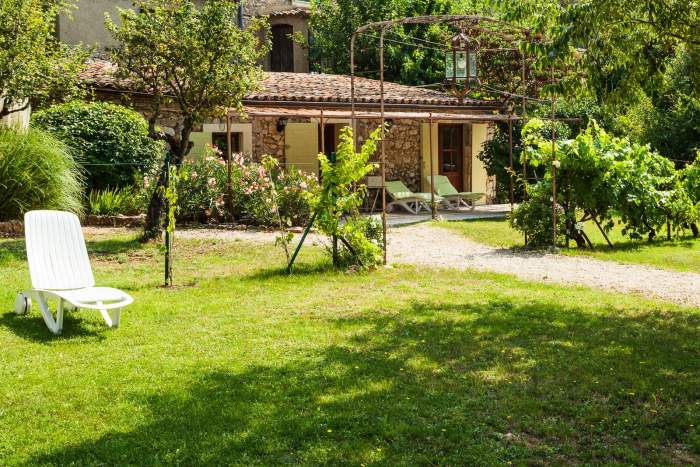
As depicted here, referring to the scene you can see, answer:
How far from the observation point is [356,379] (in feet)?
19.1

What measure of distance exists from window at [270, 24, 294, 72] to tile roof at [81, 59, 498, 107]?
19.1 feet

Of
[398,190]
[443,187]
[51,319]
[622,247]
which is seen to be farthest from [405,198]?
[51,319]

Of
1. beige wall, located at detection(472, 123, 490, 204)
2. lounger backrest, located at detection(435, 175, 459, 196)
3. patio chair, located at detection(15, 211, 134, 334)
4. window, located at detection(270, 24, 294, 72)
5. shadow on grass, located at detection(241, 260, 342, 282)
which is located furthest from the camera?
window, located at detection(270, 24, 294, 72)

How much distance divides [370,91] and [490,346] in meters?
15.1

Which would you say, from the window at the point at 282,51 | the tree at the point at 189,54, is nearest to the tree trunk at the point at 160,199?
the tree at the point at 189,54

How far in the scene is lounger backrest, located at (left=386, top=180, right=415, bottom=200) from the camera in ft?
62.8

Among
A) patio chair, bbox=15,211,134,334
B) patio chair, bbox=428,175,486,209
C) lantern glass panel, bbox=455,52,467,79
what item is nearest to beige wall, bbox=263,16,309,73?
patio chair, bbox=428,175,486,209

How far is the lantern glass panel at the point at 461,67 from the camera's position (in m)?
18.7

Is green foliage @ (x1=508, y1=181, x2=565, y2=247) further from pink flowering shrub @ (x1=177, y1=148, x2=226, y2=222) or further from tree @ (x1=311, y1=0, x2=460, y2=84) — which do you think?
tree @ (x1=311, y1=0, x2=460, y2=84)

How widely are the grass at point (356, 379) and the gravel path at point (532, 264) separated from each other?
0.74m

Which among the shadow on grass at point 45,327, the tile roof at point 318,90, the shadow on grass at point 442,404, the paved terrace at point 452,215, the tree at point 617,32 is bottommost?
the shadow on grass at point 442,404

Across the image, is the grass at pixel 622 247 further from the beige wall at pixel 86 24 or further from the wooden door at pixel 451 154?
the beige wall at pixel 86 24

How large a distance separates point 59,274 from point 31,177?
5669mm

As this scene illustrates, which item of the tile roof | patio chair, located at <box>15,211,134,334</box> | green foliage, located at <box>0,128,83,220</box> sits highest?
the tile roof
